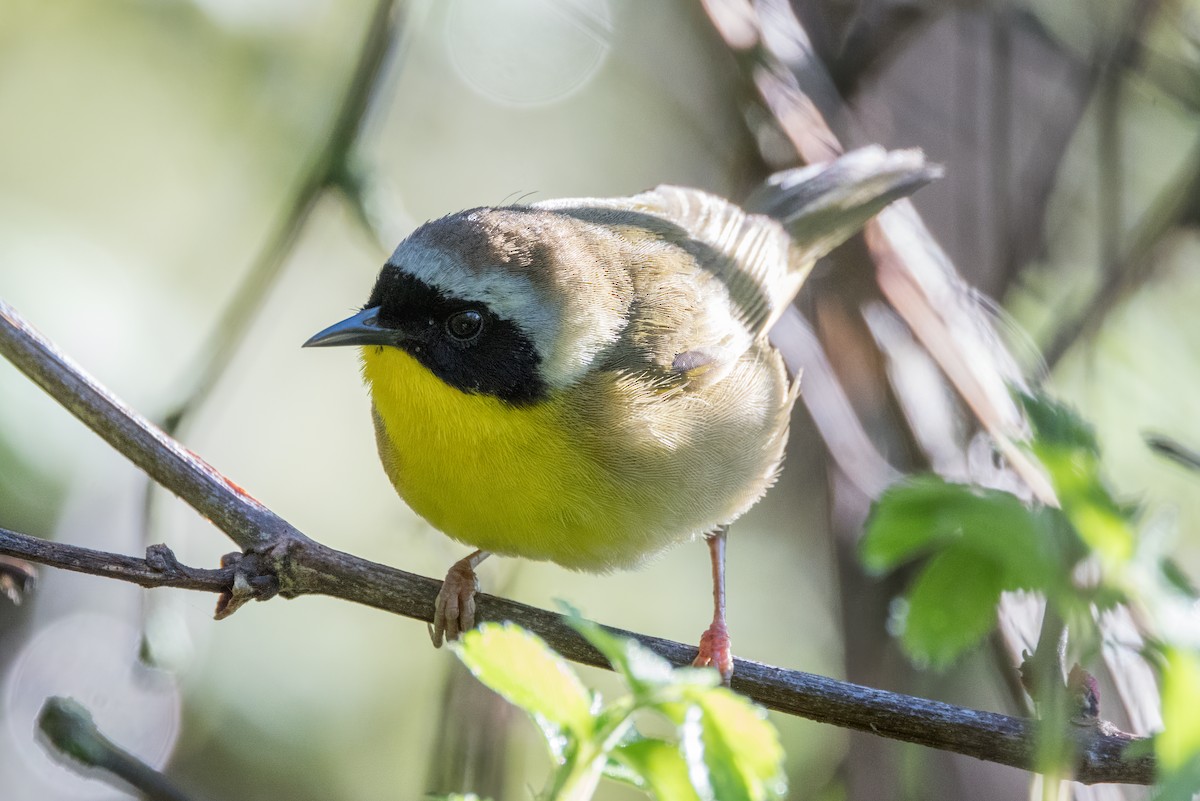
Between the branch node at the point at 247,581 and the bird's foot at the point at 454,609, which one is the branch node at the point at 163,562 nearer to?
the branch node at the point at 247,581

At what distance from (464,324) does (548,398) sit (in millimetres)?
299

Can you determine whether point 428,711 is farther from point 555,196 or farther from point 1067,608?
point 1067,608

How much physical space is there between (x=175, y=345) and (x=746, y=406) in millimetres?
2269

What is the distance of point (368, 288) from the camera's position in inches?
209

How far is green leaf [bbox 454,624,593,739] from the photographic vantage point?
103cm

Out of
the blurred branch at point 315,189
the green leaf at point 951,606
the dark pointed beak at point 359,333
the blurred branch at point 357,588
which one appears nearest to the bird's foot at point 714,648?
the blurred branch at point 357,588

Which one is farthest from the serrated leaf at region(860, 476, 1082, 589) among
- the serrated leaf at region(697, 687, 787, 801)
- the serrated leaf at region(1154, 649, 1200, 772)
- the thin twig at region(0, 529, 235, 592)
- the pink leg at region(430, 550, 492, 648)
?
the pink leg at region(430, 550, 492, 648)

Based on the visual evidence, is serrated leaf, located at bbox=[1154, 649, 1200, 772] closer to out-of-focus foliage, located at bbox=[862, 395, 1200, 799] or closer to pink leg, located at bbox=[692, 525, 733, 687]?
out-of-focus foliage, located at bbox=[862, 395, 1200, 799]

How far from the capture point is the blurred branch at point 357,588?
7.10 ft

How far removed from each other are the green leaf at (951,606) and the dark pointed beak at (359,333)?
1962 mm

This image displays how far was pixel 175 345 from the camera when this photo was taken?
4359mm

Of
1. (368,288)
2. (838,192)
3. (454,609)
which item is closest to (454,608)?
(454,609)

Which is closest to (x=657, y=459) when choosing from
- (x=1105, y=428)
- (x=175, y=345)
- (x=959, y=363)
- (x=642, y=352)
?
(x=642, y=352)

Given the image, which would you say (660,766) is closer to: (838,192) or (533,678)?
(533,678)
